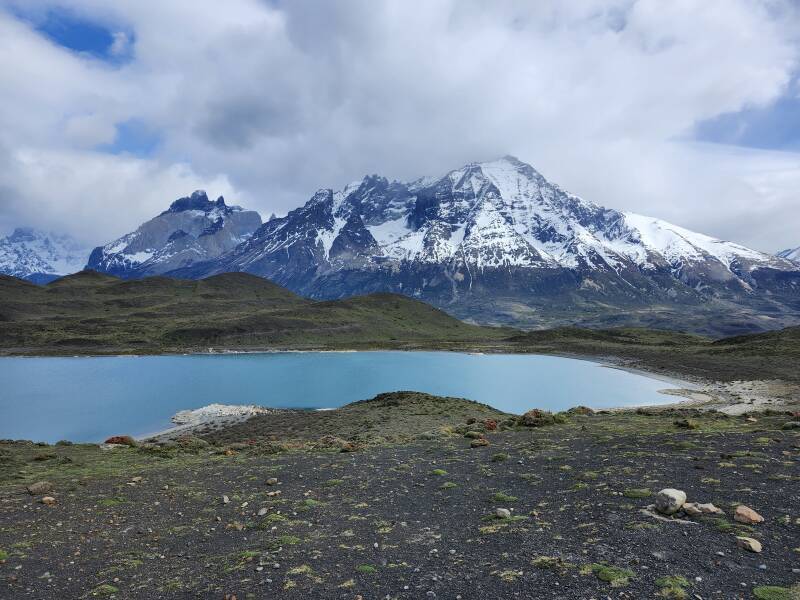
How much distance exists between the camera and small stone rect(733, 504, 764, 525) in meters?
13.2

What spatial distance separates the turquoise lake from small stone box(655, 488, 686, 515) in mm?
48430

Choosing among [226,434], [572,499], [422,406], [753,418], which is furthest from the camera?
[422,406]

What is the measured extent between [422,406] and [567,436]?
886 inches

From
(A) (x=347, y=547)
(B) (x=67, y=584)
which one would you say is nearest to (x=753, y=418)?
(A) (x=347, y=547)

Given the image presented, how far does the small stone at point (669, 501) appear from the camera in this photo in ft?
46.8

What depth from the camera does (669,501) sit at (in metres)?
14.3

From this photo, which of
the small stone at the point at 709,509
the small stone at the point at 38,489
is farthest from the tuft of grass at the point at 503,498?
Result: the small stone at the point at 38,489

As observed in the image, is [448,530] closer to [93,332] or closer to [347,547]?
[347,547]

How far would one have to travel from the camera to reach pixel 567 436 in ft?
94.7

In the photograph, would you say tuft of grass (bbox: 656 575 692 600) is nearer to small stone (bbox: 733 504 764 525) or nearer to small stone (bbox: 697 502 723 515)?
small stone (bbox: 733 504 764 525)

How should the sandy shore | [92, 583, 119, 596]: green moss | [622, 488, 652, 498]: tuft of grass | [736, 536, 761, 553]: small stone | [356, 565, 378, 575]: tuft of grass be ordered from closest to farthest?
[736, 536, 761, 553]: small stone < [92, 583, 119, 596]: green moss < [356, 565, 378, 575]: tuft of grass < [622, 488, 652, 498]: tuft of grass < the sandy shore

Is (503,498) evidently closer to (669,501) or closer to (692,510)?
(669,501)

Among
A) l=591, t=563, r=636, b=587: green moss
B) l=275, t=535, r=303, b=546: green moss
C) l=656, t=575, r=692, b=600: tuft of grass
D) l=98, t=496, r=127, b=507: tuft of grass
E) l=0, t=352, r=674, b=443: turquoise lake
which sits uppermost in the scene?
l=656, t=575, r=692, b=600: tuft of grass

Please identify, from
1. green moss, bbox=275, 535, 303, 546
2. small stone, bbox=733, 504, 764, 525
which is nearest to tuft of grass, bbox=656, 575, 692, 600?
small stone, bbox=733, 504, 764, 525
